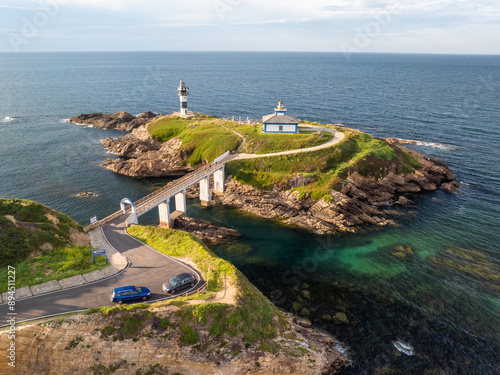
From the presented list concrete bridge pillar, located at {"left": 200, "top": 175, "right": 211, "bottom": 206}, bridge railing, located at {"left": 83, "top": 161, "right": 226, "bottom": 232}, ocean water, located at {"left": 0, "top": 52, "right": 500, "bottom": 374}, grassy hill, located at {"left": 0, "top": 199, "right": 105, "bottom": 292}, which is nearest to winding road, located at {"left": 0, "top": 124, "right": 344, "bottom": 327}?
bridge railing, located at {"left": 83, "top": 161, "right": 226, "bottom": 232}

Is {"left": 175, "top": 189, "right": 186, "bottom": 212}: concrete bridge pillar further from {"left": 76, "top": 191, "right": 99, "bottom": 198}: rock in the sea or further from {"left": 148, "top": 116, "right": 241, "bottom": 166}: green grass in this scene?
{"left": 76, "top": 191, "right": 99, "bottom": 198}: rock in the sea

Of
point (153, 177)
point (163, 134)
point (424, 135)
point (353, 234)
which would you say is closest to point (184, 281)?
point (353, 234)

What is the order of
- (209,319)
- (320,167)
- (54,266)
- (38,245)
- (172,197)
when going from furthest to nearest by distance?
(320,167) → (172,197) → (38,245) → (54,266) → (209,319)

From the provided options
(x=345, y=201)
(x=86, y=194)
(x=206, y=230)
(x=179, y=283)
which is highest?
(x=179, y=283)

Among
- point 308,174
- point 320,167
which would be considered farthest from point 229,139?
point 320,167

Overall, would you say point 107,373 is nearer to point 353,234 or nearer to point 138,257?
point 138,257

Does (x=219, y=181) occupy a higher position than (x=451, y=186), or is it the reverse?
(x=451, y=186)

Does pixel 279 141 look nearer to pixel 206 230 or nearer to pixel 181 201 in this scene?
pixel 181 201
